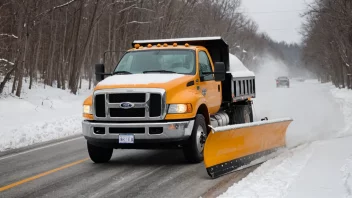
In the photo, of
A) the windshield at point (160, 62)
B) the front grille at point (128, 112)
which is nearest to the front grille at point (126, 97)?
the front grille at point (128, 112)

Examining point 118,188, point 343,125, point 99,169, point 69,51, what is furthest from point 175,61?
point 69,51

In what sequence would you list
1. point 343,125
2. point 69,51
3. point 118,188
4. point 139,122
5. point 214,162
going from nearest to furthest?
point 118,188, point 214,162, point 139,122, point 343,125, point 69,51

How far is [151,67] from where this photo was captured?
9.10 meters

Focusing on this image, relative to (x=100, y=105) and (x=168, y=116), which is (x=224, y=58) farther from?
(x=100, y=105)

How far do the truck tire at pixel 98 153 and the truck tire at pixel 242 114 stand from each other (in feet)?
14.0

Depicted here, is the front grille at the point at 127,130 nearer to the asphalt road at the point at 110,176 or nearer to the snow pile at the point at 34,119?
the asphalt road at the point at 110,176

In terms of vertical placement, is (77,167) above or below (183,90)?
below

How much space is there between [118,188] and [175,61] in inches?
136

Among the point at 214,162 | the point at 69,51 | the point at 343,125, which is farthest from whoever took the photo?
the point at 69,51

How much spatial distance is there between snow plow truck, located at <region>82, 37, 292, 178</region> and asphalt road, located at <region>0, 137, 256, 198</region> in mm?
395

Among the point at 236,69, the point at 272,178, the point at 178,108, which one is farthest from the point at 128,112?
the point at 236,69

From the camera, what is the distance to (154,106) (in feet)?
25.1

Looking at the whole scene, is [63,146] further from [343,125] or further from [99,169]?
[343,125]

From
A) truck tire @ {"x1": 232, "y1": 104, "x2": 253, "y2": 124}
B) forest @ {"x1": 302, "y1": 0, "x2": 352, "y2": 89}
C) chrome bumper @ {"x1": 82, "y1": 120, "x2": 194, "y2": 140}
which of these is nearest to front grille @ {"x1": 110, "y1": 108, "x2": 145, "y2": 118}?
chrome bumper @ {"x1": 82, "y1": 120, "x2": 194, "y2": 140}
